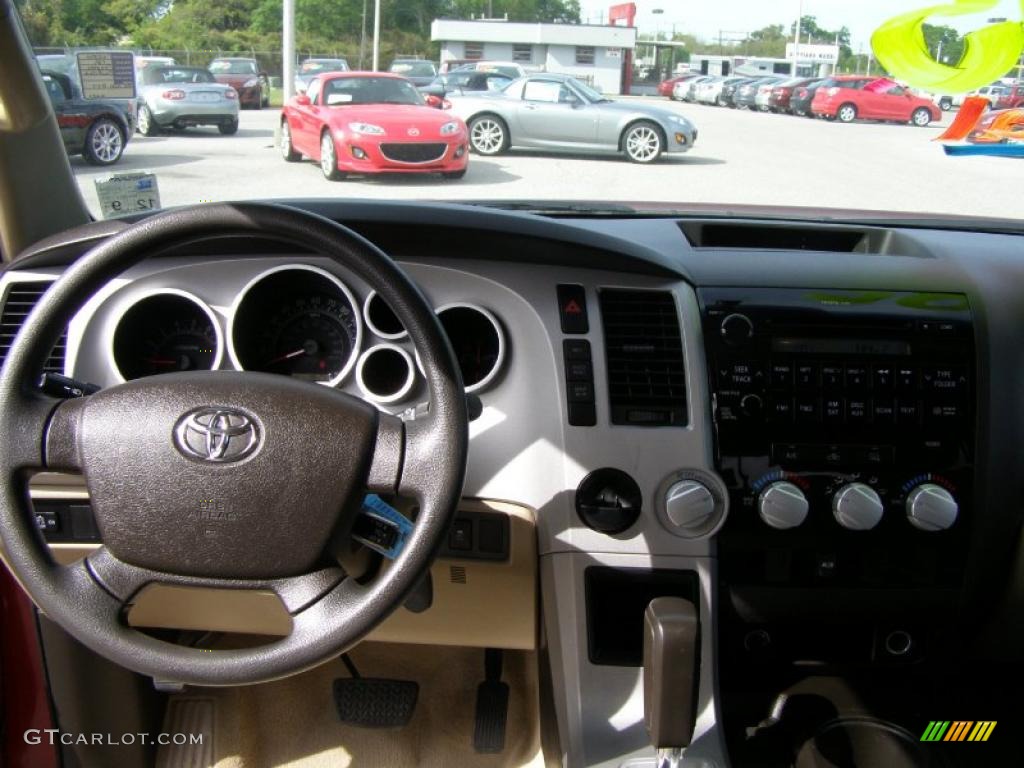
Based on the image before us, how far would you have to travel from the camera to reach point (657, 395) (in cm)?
212

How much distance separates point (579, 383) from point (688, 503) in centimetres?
33

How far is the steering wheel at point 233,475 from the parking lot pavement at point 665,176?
1040 millimetres

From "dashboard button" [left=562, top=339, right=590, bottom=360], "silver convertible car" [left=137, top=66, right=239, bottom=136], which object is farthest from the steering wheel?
"silver convertible car" [left=137, top=66, right=239, bottom=136]

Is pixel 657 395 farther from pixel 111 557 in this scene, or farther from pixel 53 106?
pixel 53 106

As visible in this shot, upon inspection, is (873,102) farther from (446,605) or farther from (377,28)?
(446,605)

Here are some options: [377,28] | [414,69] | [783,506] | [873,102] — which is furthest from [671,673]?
[414,69]

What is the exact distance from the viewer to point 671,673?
194 centimetres

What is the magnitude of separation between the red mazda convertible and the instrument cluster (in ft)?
3.44

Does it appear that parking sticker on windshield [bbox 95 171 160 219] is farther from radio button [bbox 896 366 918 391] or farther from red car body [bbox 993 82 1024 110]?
red car body [bbox 993 82 1024 110]

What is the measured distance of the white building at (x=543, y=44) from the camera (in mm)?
2848

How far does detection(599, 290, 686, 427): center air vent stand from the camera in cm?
212

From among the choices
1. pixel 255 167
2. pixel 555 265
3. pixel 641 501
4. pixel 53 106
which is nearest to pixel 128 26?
pixel 53 106

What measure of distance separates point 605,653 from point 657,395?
60cm

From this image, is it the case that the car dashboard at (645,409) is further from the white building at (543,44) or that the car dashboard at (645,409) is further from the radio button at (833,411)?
the white building at (543,44)
